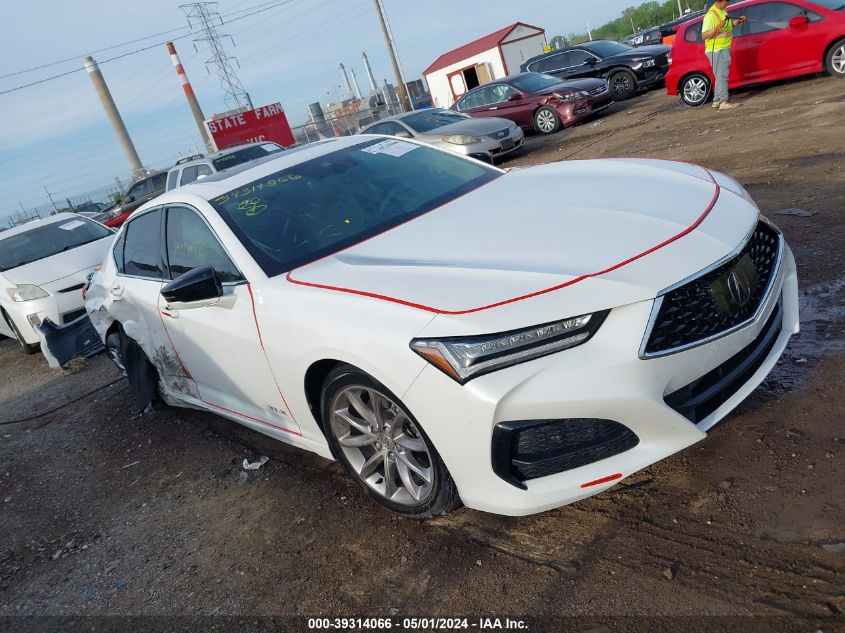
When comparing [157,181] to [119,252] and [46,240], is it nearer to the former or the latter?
[46,240]

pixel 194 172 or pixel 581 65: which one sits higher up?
pixel 194 172

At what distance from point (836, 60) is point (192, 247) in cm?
1099

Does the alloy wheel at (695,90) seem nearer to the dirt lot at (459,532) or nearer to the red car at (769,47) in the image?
the red car at (769,47)

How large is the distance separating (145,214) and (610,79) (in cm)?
1475

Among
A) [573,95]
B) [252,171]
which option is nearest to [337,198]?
[252,171]

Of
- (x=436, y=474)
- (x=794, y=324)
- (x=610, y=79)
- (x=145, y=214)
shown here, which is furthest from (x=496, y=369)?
(x=610, y=79)

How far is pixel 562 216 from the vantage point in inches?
118

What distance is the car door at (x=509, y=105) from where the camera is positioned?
15516 millimetres

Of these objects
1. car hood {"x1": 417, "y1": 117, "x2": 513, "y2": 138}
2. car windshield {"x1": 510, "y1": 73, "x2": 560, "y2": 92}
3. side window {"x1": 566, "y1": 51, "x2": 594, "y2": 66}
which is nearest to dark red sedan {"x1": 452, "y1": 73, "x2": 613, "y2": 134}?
car windshield {"x1": 510, "y1": 73, "x2": 560, "y2": 92}

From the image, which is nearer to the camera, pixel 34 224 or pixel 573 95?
pixel 34 224

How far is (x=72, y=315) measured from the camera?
793 centimetres

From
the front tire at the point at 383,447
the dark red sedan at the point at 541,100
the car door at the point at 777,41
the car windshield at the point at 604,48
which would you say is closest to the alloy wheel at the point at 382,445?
the front tire at the point at 383,447

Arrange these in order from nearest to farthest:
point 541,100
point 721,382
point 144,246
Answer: point 721,382
point 144,246
point 541,100

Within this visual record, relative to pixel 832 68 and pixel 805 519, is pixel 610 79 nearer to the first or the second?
pixel 832 68
